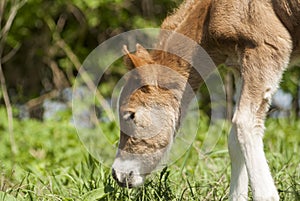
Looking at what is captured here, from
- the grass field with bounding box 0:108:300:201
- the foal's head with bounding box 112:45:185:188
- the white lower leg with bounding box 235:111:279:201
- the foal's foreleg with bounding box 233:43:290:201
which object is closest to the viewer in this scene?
the white lower leg with bounding box 235:111:279:201

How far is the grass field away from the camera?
5.53m

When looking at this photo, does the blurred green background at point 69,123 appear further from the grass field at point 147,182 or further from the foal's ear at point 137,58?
the foal's ear at point 137,58

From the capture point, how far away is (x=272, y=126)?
31.2ft

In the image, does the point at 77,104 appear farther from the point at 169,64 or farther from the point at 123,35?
the point at 169,64

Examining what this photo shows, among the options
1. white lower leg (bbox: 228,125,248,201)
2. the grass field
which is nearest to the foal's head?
the grass field

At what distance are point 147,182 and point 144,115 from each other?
1.70 ft

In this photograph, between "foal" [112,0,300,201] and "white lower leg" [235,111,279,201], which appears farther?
"foal" [112,0,300,201]

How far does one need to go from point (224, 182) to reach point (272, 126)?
3475 millimetres

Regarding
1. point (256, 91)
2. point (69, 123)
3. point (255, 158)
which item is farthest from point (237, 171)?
point (69, 123)

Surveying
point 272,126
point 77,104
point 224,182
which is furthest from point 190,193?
point 77,104

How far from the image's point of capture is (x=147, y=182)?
577 centimetres

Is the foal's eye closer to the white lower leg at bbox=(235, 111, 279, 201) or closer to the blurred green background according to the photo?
the blurred green background

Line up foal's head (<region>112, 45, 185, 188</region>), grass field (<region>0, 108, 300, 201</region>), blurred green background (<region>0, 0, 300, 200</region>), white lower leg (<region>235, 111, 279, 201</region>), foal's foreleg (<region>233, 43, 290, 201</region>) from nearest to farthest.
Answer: white lower leg (<region>235, 111, 279, 201</region>) < foal's foreleg (<region>233, 43, 290, 201</region>) < grass field (<region>0, 108, 300, 201</region>) < foal's head (<region>112, 45, 185, 188</region>) < blurred green background (<region>0, 0, 300, 200</region>)

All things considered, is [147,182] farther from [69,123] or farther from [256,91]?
[69,123]
